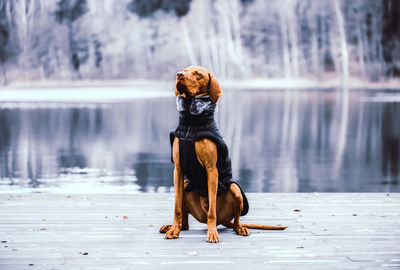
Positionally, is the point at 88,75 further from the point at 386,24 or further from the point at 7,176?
the point at 7,176

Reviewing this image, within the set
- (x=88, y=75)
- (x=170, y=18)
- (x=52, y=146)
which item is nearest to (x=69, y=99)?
(x=88, y=75)

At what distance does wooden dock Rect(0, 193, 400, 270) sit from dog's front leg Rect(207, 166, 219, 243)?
47mm

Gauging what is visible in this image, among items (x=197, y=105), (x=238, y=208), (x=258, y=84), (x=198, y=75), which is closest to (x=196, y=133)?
(x=197, y=105)

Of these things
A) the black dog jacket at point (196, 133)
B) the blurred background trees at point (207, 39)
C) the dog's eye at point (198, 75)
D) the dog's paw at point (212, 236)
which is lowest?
the dog's paw at point (212, 236)

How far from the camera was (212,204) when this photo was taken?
102 inches

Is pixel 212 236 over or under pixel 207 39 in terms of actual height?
under

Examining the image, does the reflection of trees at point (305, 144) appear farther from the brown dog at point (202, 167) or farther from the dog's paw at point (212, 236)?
the dog's paw at point (212, 236)

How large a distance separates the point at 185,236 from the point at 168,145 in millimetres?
7125

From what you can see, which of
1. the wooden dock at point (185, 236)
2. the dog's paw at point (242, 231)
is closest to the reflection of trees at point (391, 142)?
the wooden dock at point (185, 236)

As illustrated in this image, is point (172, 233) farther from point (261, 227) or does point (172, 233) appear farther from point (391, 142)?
point (391, 142)

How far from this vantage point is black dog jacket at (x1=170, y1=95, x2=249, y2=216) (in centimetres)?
254

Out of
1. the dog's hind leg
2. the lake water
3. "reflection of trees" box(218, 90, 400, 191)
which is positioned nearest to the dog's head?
the dog's hind leg

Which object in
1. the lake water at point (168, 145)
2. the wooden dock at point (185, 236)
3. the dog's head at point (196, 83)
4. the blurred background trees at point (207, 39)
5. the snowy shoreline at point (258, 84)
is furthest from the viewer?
the snowy shoreline at point (258, 84)

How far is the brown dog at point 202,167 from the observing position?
8.31 feet
